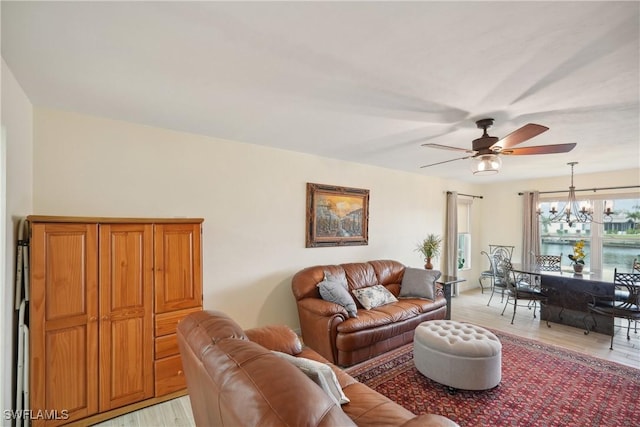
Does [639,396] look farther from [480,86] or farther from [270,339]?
[270,339]

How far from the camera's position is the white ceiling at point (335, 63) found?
1.39m

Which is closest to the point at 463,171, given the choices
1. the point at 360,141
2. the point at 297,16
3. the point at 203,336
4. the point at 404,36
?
the point at 360,141

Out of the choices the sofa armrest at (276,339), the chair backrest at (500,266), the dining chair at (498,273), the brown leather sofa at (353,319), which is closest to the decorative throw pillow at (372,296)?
the brown leather sofa at (353,319)

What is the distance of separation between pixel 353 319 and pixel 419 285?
4.98 ft

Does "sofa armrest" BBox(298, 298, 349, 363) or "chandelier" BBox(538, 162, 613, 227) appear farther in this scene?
"chandelier" BBox(538, 162, 613, 227)

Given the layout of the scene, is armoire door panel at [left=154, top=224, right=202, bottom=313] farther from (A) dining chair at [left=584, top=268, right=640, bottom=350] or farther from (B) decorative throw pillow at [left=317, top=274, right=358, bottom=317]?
(A) dining chair at [left=584, top=268, right=640, bottom=350]

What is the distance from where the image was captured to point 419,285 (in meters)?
4.36

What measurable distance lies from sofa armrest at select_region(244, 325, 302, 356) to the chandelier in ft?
17.3

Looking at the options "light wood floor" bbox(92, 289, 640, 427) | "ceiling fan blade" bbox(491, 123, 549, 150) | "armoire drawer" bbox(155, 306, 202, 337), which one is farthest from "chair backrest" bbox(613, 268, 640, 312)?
"armoire drawer" bbox(155, 306, 202, 337)

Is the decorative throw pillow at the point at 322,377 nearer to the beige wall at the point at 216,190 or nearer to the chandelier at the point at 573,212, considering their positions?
the beige wall at the point at 216,190

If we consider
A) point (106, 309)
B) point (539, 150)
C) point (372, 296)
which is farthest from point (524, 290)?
point (106, 309)

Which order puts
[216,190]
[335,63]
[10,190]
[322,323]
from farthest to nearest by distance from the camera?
[216,190], [322,323], [10,190], [335,63]

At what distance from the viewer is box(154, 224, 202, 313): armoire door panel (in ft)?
8.48

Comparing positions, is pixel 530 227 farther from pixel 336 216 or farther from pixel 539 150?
pixel 336 216
